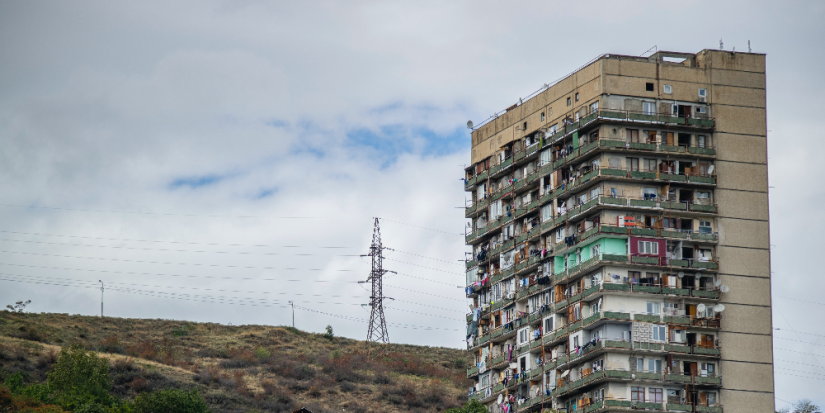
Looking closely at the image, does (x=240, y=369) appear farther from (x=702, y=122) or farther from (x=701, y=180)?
(x=702, y=122)

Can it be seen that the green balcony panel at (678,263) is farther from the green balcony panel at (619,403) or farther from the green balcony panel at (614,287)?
the green balcony panel at (619,403)

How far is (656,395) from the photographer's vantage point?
104 m

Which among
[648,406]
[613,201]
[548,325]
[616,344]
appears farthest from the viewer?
[548,325]

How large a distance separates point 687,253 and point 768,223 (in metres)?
8.05

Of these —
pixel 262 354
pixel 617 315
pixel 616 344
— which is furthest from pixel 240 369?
pixel 616 344

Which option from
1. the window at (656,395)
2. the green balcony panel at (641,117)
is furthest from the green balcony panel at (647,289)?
the green balcony panel at (641,117)

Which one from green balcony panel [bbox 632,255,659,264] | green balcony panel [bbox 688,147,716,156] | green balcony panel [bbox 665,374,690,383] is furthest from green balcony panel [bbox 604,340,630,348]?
green balcony panel [bbox 688,147,716,156]

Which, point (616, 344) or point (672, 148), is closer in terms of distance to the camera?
point (616, 344)

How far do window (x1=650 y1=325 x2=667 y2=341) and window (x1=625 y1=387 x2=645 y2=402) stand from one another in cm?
430

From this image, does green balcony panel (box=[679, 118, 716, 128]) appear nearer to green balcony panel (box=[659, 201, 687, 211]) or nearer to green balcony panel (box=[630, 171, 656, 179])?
green balcony panel (box=[630, 171, 656, 179])

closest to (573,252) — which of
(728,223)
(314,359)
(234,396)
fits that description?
(728,223)

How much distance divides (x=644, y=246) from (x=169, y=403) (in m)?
48.2

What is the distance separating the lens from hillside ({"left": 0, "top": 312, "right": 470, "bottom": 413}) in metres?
157

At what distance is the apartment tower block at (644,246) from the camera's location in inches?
4141
